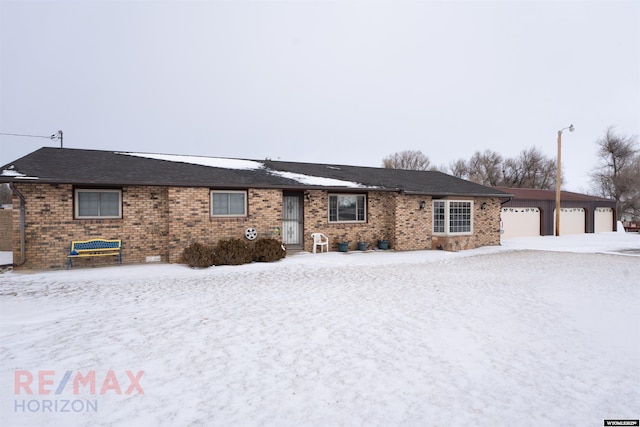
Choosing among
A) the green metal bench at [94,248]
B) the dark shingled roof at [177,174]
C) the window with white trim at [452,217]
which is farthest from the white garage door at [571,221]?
the green metal bench at [94,248]

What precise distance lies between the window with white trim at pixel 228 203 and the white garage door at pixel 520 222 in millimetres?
16312

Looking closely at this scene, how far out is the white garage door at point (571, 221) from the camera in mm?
23125

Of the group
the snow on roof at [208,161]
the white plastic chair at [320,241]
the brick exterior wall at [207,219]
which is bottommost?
the white plastic chair at [320,241]

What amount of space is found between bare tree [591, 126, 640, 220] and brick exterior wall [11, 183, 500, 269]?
99.0 feet

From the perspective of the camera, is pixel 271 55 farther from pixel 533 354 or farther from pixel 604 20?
pixel 533 354

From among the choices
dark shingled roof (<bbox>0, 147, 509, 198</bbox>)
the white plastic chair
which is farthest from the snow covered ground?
the white plastic chair

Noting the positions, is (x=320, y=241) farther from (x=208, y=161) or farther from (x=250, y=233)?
(x=208, y=161)

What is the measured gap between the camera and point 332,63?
3484 centimetres

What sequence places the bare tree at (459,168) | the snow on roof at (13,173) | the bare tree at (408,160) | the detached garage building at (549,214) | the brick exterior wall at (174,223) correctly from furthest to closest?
the bare tree at (459,168) < the bare tree at (408,160) < the detached garage building at (549,214) < the brick exterior wall at (174,223) < the snow on roof at (13,173)

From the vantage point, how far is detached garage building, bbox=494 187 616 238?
21031 mm

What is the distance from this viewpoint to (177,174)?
11539 millimetres

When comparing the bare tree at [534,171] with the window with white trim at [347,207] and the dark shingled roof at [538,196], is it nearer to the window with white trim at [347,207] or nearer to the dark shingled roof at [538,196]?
the dark shingled roof at [538,196]

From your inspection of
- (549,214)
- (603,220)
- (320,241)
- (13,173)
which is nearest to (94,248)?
(13,173)

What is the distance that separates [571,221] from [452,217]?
47.0 feet
